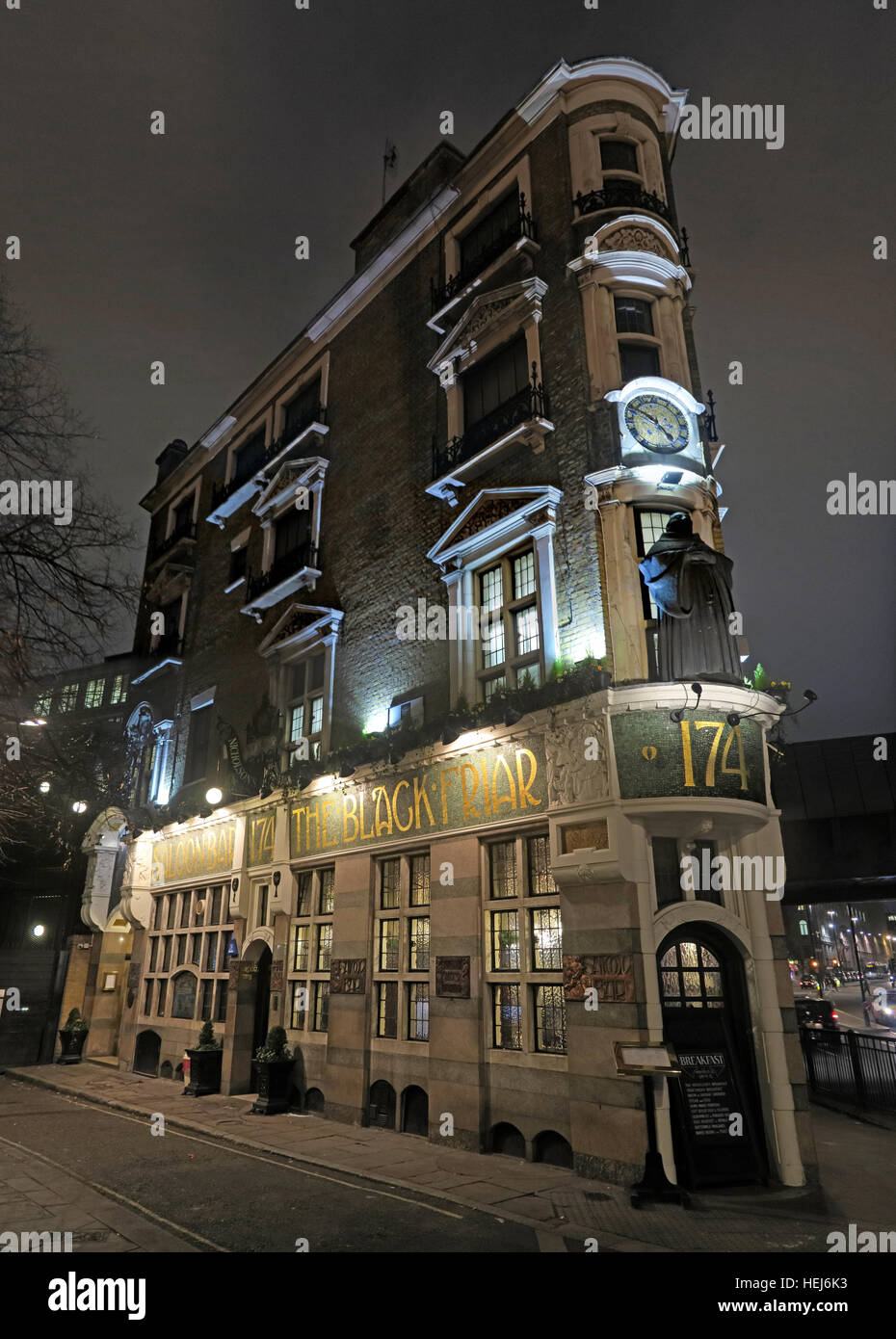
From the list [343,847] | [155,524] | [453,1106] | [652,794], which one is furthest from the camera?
[155,524]

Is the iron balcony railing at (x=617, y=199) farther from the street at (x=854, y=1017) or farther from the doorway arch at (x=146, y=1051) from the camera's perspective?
the street at (x=854, y=1017)

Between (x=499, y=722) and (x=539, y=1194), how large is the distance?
6.45 m

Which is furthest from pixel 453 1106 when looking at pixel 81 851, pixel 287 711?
pixel 81 851

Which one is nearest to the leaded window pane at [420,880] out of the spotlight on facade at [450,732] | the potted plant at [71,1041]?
the spotlight on facade at [450,732]

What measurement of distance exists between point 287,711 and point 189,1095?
8936 mm

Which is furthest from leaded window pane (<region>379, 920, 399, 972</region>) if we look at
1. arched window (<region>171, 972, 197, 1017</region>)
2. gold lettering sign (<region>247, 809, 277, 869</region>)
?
arched window (<region>171, 972, 197, 1017</region>)

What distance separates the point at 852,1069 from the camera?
18234mm

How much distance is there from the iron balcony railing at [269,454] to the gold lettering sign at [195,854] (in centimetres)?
1084

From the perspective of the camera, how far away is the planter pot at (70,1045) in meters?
22.3

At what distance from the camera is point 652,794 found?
10.6 metres

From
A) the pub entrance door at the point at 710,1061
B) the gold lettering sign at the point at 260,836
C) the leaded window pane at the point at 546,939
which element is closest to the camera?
the pub entrance door at the point at 710,1061

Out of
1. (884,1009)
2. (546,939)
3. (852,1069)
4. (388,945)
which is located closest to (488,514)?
(546,939)
